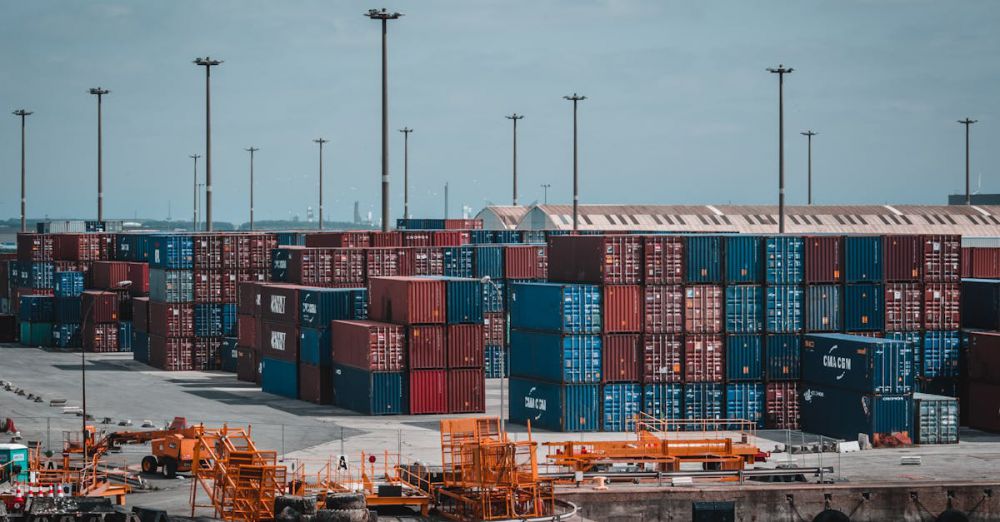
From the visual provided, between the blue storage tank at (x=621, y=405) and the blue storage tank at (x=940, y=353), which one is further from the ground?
the blue storage tank at (x=940, y=353)

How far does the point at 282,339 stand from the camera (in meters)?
86.6

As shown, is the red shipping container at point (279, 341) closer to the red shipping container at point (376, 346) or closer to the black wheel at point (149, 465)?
the red shipping container at point (376, 346)

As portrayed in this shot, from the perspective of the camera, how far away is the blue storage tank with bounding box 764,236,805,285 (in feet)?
236

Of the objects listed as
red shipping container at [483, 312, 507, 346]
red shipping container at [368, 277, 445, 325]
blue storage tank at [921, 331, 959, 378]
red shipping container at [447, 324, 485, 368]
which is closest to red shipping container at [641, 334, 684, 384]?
red shipping container at [447, 324, 485, 368]

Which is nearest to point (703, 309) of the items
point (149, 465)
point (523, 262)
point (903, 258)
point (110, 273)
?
point (903, 258)

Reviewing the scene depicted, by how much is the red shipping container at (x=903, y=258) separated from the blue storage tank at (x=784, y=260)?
15.4 feet

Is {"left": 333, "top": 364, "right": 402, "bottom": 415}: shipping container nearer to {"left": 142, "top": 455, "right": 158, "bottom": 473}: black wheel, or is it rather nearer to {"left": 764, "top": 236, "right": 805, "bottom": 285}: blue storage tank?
{"left": 142, "top": 455, "right": 158, "bottom": 473}: black wheel

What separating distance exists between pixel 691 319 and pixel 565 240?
7053 mm

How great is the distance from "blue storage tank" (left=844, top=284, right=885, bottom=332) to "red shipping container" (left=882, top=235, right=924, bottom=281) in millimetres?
1035

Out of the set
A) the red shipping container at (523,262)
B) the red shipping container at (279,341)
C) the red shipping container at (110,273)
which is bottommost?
the red shipping container at (279,341)

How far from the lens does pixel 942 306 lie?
245 feet

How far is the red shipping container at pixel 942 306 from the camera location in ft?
244

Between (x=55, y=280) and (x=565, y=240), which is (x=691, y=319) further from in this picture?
(x=55, y=280)

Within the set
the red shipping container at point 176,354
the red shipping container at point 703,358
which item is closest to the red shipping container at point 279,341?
the red shipping container at point 176,354
